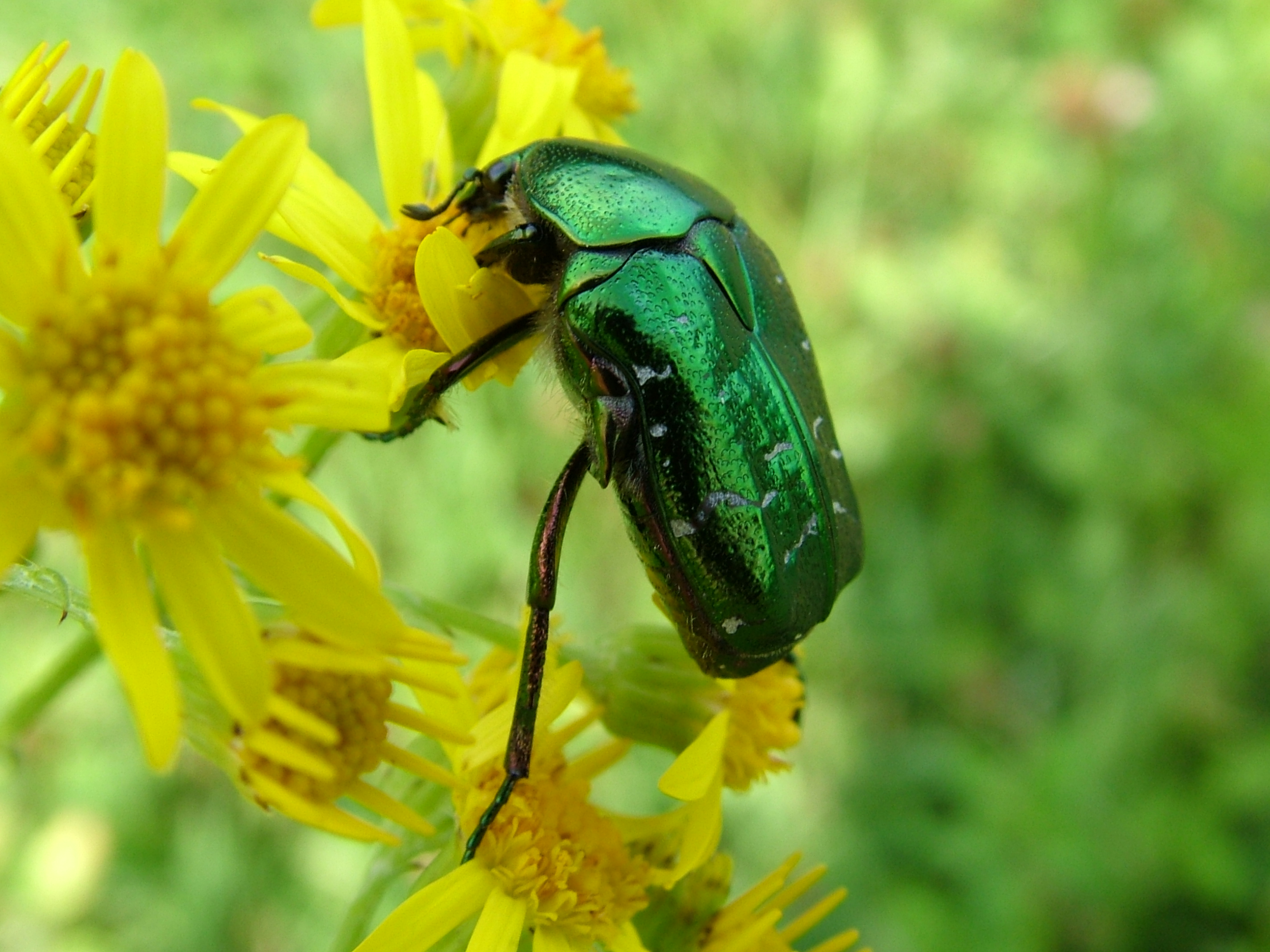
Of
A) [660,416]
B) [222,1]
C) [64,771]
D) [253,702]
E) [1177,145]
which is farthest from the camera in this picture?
[1177,145]

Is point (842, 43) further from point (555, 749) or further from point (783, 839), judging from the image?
point (555, 749)

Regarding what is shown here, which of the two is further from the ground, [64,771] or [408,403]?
[408,403]

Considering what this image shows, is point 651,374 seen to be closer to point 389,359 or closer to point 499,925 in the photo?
point 389,359

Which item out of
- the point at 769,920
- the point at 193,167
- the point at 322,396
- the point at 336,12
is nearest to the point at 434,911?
the point at 769,920

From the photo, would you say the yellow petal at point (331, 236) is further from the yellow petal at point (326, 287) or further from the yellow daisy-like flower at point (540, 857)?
the yellow daisy-like flower at point (540, 857)

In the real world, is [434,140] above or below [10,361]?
below

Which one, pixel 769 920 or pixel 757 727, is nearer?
pixel 769 920

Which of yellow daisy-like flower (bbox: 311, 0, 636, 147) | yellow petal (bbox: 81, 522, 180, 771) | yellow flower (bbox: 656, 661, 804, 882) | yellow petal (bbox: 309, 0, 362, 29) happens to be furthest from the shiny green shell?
yellow petal (bbox: 81, 522, 180, 771)

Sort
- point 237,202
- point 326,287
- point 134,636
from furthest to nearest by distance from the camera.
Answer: point 326,287 < point 237,202 < point 134,636

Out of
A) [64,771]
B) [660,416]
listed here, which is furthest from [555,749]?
[64,771]
